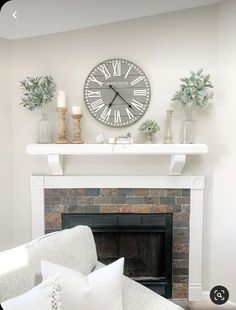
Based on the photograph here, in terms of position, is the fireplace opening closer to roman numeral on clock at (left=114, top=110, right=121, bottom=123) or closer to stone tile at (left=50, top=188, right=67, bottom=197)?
stone tile at (left=50, top=188, right=67, bottom=197)

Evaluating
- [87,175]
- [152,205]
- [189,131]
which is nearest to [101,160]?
[87,175]

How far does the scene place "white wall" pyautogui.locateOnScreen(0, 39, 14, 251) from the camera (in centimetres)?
218

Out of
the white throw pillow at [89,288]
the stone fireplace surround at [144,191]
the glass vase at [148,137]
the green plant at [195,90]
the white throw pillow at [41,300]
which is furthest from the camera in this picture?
the stone fireplace surround at [144,191]

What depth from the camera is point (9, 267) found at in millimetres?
1268

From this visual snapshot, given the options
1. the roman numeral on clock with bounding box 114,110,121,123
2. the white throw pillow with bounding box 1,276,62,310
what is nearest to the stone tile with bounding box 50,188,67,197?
the roman numeral on clock with bounding box 114,110,121,123

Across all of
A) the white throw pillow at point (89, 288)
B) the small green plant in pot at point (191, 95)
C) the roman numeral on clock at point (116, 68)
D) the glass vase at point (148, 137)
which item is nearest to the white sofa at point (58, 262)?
the white throw pillow at point (89, 288)

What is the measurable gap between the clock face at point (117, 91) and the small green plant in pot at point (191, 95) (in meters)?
0.24

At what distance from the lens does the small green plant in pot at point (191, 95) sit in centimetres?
210

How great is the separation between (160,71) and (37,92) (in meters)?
0.88

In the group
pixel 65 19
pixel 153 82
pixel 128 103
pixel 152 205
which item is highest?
pixel 65 19

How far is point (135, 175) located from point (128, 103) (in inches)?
21.1

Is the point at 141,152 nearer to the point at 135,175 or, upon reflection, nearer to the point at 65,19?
the point at 135,175

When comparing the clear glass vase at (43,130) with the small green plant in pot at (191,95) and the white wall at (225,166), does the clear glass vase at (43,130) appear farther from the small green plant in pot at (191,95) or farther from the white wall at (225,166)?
the white wall at (225,166)

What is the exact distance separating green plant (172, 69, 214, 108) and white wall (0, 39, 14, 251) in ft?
3.99
